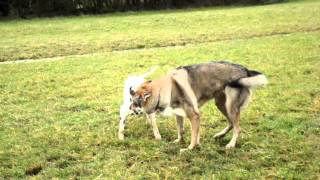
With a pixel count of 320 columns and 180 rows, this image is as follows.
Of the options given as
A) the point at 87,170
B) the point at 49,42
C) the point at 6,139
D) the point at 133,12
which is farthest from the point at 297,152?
the point at 133,12

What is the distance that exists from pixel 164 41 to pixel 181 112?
34.2ft

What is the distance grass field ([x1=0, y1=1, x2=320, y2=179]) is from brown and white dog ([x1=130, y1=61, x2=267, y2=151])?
18.7 inches

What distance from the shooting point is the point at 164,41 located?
17.2 metres

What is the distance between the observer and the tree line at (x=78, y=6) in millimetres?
27109

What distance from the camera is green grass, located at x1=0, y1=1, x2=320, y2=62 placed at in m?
16.7

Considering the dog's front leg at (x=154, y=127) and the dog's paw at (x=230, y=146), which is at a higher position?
the dog's front leg at (x=154, y=127)

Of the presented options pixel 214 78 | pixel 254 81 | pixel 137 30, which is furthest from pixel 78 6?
pixel 254 81

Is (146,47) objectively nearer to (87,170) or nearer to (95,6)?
(87,170)

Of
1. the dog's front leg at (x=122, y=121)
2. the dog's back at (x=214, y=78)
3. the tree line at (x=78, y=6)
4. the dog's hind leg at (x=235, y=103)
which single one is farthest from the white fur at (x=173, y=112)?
the tree line at (x=78, y=6)

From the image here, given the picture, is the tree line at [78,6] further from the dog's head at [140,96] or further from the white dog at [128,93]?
the dog's head at [140,96]

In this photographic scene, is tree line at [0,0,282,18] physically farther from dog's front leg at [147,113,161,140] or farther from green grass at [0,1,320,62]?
dog's front leg at [147,113,161,140]

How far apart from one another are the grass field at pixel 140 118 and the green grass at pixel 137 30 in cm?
7

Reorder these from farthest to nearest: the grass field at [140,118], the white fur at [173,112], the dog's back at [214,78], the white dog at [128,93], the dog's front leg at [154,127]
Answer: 1. the dog's front leg at [154,127]
2. the white dog at [128,93]
3. the dog's back at [214,78]
4. the white fur at [173,112]
5. the grass field at [140,118]

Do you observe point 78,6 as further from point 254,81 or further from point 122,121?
point 254,81
